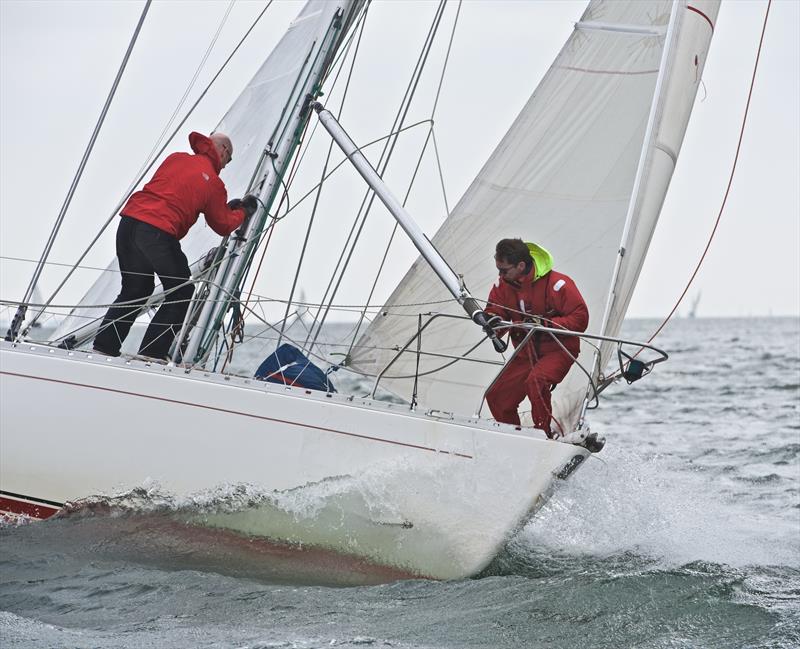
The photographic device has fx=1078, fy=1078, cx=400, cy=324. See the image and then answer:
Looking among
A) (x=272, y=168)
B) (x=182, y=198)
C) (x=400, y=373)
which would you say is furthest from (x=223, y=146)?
(x=400, y=373)

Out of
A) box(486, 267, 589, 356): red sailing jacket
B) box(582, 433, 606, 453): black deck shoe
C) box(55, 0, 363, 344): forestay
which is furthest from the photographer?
box(55, 0, 363, 344): forestay

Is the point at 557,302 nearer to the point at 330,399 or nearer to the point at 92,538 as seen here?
the point at 330,399

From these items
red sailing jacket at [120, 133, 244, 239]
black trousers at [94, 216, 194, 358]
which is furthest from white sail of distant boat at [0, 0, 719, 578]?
red sailing jacket at [120, 133, 244, 239]

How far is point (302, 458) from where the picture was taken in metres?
4.56

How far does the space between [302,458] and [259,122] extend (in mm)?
2070

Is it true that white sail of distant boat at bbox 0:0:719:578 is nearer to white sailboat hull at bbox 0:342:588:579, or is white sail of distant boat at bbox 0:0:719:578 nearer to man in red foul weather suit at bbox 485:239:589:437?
white sailboat hull at bbox 0:342:588:579

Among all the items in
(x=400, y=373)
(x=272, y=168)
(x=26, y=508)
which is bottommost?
Answer: (x=26, y=508)

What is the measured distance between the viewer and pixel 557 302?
4.89 meters

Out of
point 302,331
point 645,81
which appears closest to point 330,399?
point 302,331

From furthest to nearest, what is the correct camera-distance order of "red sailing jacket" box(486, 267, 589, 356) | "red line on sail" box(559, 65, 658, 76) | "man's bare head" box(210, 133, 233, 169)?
"red line on sail" box(559, 65, 658, 76) < "man's bare head" box(210, 133, 233, 169) < "red sailing jacket" box(486, 267, 589, 356)

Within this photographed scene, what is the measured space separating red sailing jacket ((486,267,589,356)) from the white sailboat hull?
54cm

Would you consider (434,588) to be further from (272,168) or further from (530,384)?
(272,168)

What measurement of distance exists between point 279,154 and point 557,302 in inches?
68.2

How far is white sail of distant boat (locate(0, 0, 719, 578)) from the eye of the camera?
453 cm
